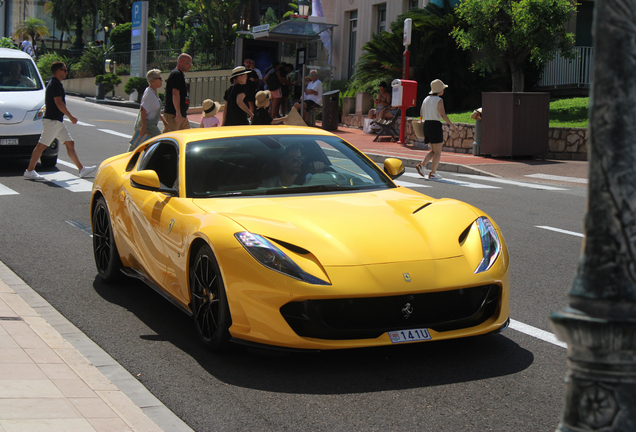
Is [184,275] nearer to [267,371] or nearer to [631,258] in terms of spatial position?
[267,371]

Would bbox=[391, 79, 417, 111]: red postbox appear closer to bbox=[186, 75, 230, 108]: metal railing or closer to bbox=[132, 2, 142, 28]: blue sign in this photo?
bbox=[186, 75, 230, 108]: metal railing

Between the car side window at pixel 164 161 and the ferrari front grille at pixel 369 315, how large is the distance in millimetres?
1817

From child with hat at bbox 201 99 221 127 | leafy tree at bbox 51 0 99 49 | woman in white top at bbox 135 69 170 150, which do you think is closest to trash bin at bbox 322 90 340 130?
child with hat at bbox 201 99 221 127

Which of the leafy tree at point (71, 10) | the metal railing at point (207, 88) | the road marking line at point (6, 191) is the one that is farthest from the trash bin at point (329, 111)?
the leafy tree at point (71, 10)

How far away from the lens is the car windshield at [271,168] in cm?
566

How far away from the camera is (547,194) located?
13539mm

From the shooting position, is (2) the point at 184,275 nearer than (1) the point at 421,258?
No

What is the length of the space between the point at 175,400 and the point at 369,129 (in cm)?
2298

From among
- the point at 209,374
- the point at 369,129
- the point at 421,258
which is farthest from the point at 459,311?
the point at 369,129

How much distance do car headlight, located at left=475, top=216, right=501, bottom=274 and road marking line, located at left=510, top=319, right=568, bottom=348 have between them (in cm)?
75

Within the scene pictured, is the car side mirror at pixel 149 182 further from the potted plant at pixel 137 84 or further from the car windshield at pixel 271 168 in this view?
the potted plant at pixel 137 84

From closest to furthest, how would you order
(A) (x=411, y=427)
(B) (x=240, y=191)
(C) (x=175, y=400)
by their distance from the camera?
(A) (x=411, y=427) < (C) (x=175, y=400) < (B) (x=240, y=191)

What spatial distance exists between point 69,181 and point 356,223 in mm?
9828

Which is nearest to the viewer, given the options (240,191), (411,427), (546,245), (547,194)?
(411,427)
